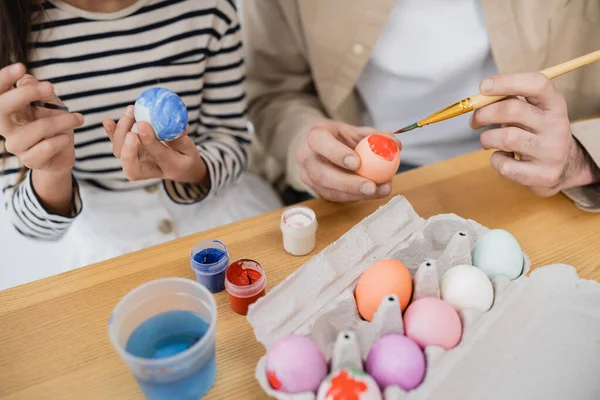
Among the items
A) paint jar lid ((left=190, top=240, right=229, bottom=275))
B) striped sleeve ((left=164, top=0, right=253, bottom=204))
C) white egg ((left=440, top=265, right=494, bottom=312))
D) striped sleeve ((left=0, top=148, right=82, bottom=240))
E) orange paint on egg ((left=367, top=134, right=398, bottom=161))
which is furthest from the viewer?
striped sleeve ((left=164, top=0, right=253, bottom=204))

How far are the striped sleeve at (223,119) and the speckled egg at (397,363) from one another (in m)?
0.64

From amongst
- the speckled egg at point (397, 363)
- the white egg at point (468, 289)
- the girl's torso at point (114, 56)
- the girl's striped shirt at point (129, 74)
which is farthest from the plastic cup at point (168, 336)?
the girl's torso at point (114, 56)

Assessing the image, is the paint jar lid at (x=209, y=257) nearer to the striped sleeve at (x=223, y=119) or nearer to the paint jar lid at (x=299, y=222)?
the paint jar lid at (x=299, y=222)

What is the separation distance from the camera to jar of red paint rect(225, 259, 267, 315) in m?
0.72

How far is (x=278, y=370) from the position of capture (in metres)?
0.56

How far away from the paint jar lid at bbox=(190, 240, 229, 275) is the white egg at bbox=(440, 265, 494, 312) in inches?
12.3

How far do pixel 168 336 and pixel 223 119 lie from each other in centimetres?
68

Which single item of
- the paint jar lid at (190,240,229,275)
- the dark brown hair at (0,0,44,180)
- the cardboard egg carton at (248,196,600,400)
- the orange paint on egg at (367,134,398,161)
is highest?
the dark brown hair at (0,0,44,180)

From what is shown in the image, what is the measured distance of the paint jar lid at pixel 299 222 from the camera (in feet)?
2.62

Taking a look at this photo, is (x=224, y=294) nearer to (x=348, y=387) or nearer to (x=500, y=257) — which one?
(x=348, y=387)

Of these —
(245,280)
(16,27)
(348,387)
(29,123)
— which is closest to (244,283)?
(245,280)

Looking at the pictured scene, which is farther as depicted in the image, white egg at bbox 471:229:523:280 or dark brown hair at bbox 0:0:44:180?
dark brown hair at bbox 0:0:44:180

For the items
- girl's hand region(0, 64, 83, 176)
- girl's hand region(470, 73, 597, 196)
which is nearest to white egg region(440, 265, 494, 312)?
girl's hand region(470, 73, 597, 196)

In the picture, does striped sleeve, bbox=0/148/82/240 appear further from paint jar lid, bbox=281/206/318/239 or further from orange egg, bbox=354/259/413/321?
orange egg, bbox=354/259/413/321
